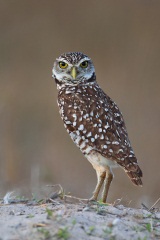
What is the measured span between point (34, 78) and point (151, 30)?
8.38 feet

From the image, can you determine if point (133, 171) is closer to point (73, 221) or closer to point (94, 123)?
point (94, 123)

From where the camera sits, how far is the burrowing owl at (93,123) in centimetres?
843

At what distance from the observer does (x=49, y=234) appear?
639 centimetres

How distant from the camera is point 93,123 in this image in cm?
861

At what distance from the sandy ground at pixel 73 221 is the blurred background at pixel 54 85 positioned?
114 inches

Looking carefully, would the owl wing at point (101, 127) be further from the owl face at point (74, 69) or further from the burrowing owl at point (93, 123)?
the owl face at point (74, 69)

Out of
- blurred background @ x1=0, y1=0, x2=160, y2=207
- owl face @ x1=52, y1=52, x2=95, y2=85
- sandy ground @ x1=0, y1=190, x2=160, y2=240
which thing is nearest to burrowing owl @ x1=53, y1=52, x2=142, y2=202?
owl face @ x1=52, y1=52, x2=95, y2=85

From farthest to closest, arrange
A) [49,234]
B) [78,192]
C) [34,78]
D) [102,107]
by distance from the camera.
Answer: [34,78]
[78,192]
[102,107]
[49,234]

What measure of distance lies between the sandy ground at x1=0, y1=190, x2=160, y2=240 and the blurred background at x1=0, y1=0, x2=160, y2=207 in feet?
9.53

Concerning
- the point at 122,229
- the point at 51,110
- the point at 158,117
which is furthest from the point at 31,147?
the point at 122,229

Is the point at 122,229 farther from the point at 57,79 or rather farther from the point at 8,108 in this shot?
the point at 8,108

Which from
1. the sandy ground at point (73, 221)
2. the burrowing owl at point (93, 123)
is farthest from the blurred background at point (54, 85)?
the sandy ground at point (73, 221)

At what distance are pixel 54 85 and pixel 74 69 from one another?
6.11m

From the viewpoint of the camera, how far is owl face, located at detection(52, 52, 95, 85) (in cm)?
906
